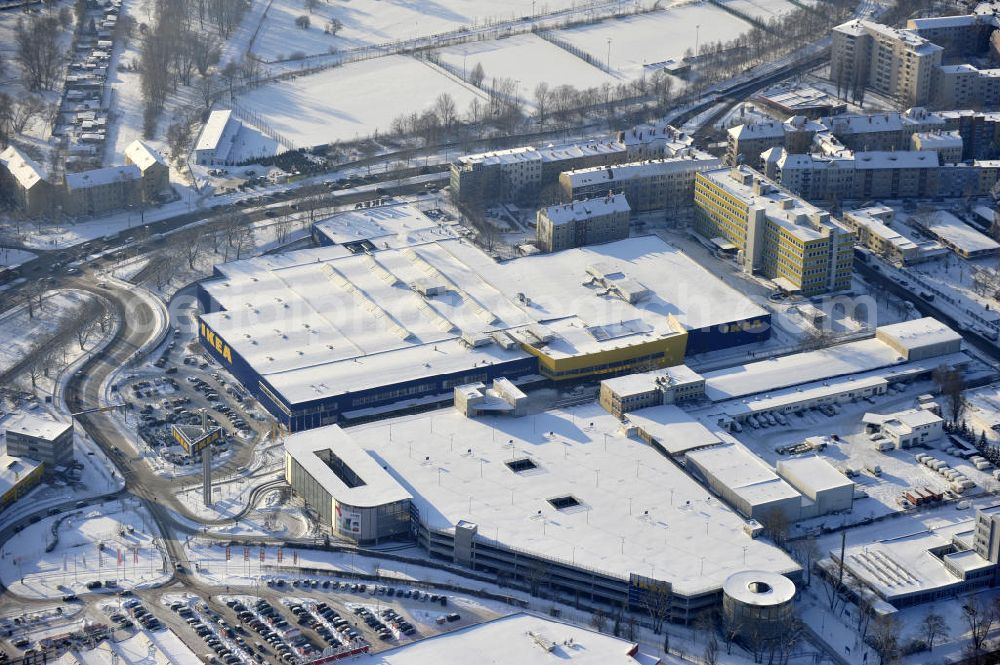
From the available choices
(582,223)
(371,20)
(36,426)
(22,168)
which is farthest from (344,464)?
(371,20)

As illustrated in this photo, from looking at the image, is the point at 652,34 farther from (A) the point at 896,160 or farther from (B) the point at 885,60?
(A) the point at 896,160

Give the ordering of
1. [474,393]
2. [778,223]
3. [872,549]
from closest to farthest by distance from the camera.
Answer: [872,549]
[474,393]
[778,223]

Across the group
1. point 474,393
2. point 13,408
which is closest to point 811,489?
point 474,393

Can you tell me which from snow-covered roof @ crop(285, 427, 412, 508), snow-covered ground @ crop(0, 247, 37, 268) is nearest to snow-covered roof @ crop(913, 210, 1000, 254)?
snow-covered roof @ crop(285, 427, 412, 508)

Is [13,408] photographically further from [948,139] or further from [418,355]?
[948,139]

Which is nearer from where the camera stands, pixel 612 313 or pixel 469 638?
pixel 469 638

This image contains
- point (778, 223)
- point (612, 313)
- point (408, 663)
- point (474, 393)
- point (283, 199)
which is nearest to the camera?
point (408, 663)

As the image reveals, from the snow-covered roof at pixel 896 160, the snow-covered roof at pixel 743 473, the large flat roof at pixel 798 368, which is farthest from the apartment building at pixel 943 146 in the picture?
the snow-covered roof at pixel 743 473
